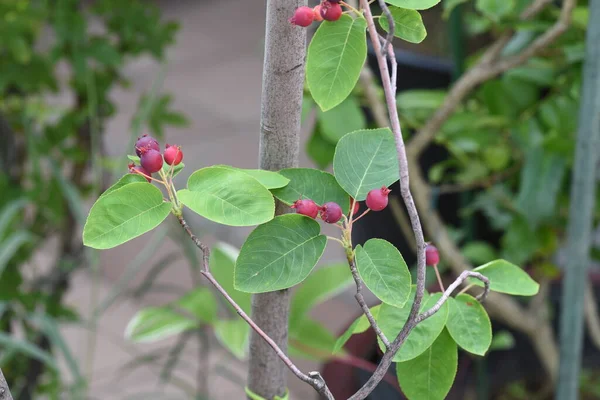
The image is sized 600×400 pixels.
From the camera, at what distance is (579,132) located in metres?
0.96

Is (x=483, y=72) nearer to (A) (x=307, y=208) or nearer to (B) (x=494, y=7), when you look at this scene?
(B) (x=494, y=7)

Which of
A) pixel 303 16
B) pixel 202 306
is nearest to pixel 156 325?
pixel 202 306

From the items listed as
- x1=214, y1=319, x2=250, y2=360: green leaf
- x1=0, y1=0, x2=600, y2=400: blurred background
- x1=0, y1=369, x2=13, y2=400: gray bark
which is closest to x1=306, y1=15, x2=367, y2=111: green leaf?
x1=0, y1=369, x2=13, y2=400: gray bark

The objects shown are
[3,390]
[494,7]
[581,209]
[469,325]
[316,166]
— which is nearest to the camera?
[3,390]

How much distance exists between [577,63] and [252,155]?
233cm

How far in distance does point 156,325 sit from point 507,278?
30.4 inches

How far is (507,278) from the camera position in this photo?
0.60 meters

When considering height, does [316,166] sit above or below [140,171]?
below

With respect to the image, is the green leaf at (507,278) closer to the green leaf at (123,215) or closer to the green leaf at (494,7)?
the green leaf at (123,215)

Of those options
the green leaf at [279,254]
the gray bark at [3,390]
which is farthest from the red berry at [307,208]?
the gray bark at [3,390]

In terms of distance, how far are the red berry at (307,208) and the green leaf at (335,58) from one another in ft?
0.23

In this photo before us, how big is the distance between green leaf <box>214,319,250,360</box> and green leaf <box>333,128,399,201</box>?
1.84ft

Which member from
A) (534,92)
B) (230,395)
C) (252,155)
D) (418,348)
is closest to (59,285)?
(230,395)

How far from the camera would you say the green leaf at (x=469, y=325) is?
55 cm
